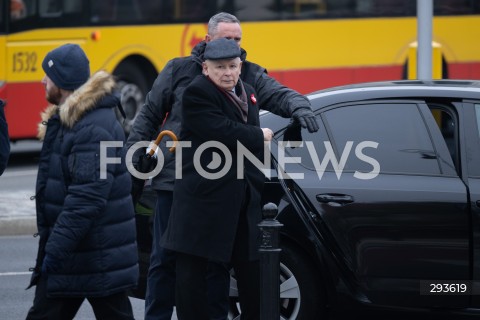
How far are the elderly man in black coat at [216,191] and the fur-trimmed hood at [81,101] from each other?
0.42 metres

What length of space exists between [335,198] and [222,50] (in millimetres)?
1277

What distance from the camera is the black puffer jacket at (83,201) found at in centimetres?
553

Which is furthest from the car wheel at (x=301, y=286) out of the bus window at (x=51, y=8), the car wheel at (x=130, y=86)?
the car wheel at (x=130, y=86)

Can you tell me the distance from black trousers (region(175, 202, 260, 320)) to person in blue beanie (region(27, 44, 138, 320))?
0.30 m

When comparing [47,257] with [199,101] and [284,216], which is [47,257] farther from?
[284,216]

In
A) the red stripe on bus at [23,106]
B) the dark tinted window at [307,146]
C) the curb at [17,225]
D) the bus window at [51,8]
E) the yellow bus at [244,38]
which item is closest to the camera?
the dark tinted window at [307,146]

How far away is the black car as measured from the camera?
21.6 feet

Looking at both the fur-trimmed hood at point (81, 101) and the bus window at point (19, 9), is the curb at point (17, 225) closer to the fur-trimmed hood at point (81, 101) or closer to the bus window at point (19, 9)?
the bus window at point (19, 9)

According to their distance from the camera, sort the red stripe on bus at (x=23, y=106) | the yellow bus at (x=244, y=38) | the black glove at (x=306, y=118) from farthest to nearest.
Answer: the yellow bus at (x=244, y=38) < the red stripe on bus at (x=23, y=106) < the black glove at (x=306, y=118)

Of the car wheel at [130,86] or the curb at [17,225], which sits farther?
the car wheel at [130,86]

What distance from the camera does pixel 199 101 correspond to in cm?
591

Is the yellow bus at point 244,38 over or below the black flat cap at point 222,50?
over

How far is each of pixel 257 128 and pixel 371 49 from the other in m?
13.1

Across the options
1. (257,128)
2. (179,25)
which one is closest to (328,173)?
(257,128)
